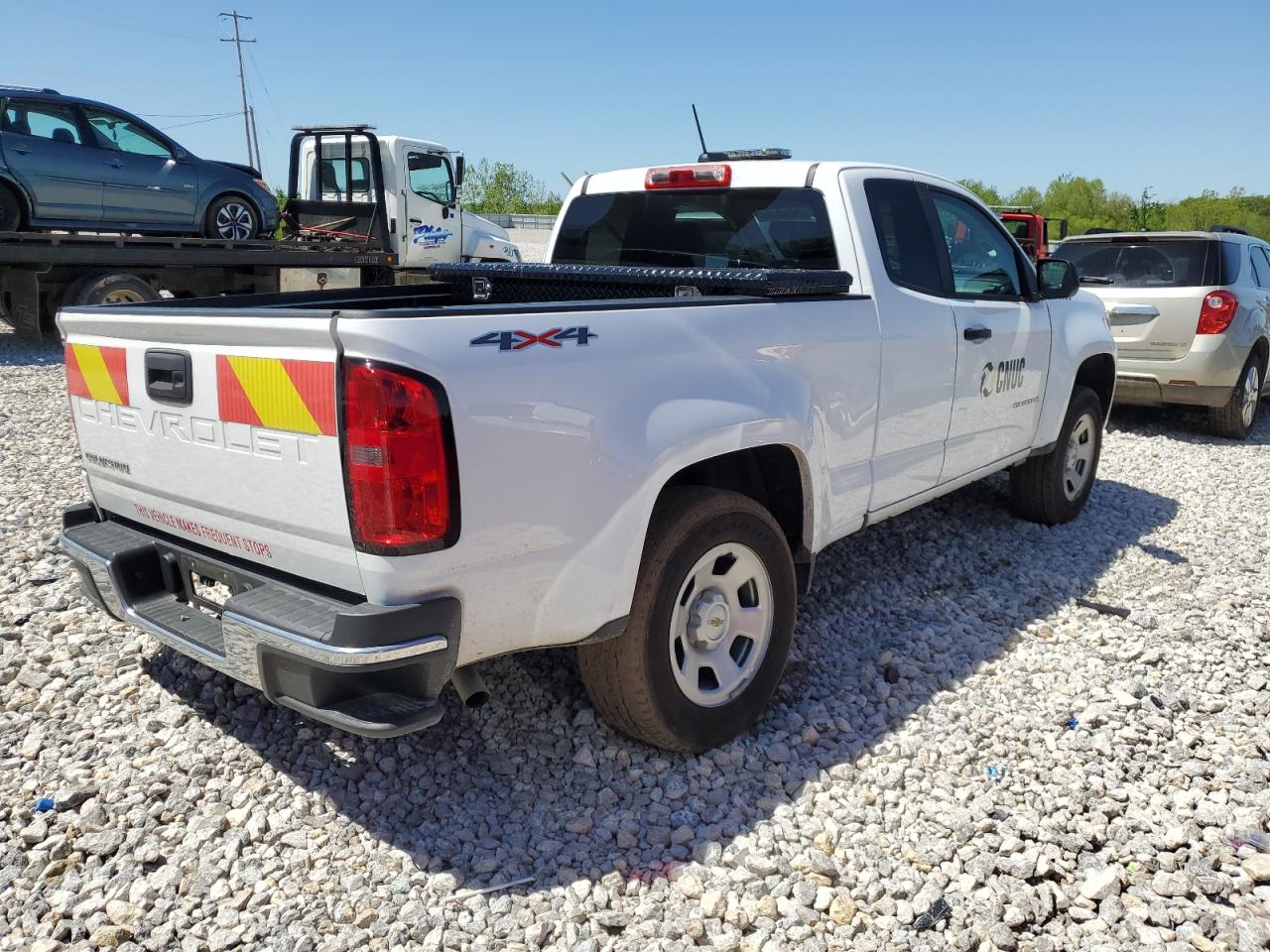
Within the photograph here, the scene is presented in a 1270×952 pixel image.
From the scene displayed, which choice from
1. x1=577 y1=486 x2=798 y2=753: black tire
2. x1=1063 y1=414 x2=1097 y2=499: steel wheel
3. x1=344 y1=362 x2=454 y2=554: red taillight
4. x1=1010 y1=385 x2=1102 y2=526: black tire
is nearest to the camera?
x1=344 y1=362 x2=454 y2=554: red taillight

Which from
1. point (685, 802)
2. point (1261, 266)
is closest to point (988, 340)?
point (685, 802)

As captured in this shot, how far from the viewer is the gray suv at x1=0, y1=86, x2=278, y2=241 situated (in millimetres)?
10359

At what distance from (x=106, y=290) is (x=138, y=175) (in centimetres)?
213

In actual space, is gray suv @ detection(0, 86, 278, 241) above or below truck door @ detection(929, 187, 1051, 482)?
above

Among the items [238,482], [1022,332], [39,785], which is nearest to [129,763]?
[39,785]

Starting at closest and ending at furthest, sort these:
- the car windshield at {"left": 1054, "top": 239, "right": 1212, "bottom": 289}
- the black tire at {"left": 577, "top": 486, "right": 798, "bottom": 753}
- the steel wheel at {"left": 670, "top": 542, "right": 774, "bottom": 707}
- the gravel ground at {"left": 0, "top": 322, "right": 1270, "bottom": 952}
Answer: the gravel ground at {"left": 0, "top": 322, "right": 1270, "bottom": 952} → the black tire at {"left": 577, "top": 486, "right": 798, "bottom": 753} → the steel wheel at {"left": 670, "top": 542, "right": 774, "bottom": 707} → the car windshield at {"left": 1054, "top": 239, "right": 1212, "bottom": 289}

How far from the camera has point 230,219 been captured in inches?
495

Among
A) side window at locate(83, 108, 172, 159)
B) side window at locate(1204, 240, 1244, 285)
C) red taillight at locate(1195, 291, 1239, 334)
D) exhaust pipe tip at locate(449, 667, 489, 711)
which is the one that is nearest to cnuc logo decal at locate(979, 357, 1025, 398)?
exhaust pipe tip at locate(449, 667, 489, 711)

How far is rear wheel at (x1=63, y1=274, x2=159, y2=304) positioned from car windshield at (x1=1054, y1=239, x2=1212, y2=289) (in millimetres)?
9312

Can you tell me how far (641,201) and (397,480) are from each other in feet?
8.55

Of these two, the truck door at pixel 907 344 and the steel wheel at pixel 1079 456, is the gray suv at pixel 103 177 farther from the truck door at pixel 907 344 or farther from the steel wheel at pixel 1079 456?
the steel wheel at pixel 1079 456

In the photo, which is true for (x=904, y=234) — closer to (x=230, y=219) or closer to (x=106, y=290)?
(x=106, y=290)

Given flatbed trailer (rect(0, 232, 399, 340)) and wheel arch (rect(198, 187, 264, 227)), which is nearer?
flatbed trailer (rect(0, 232, 399, 340))

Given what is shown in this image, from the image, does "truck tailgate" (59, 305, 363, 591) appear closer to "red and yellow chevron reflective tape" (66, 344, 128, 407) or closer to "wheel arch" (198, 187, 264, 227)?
"red and yellow chevron reflective tape" (66, 344, 128, 407)
